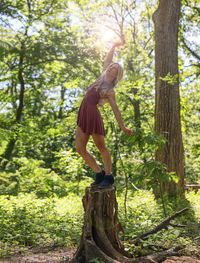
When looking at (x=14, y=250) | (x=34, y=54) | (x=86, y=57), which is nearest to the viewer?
(x=14, y=250)

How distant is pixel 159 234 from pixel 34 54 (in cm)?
849

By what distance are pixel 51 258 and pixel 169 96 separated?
4.97m

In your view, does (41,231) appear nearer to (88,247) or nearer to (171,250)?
(88,247)

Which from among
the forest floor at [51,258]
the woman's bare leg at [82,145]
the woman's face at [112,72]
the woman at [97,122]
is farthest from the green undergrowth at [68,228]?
the woman's face at [112,72]

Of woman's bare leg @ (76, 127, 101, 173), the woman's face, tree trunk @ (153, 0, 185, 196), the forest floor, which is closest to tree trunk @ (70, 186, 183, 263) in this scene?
the forest floor

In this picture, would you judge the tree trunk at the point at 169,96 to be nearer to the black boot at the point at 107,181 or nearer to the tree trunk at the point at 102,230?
the black boot at the point at 107,181

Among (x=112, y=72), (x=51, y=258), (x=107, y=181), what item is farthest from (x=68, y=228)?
(x=112, y=72)

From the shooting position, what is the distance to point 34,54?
9812mm

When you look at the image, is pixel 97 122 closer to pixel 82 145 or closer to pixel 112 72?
pixel 82 145

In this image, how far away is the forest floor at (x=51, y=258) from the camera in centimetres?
283

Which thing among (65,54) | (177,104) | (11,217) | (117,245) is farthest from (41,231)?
(65,54)

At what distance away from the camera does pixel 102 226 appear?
3.03 metres

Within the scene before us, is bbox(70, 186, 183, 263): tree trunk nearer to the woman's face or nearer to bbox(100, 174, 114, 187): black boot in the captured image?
bbox(100, 174, 114, 187): black boot

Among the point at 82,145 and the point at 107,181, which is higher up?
the point at 82,145
